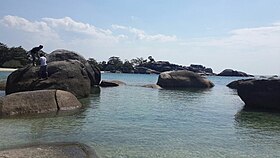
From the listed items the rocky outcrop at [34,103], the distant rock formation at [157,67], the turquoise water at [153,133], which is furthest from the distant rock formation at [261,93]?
the distant rock formation at [157,67]

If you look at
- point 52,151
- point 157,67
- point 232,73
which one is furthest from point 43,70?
point 232,73

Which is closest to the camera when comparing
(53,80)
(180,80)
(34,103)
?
(34,103)

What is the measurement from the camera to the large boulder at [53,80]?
2073 cm

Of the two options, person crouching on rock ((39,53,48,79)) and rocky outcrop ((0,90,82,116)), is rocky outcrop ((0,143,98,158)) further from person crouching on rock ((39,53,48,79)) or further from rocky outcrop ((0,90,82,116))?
person crouching on rock ((39,53,48,79))

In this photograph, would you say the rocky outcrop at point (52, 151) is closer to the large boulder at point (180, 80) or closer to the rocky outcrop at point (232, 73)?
the large boulder at point (180, 80)

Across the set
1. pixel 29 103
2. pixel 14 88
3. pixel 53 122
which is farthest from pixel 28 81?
pixel 53 122

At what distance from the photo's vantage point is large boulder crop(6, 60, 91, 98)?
2073 centimetres

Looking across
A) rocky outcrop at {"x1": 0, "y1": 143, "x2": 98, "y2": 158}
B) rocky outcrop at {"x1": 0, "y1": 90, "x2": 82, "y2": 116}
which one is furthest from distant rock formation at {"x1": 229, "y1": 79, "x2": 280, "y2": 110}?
rocky outcrop at {"x1": 0, "y1": 143, "x2": 98, "y2": 158}

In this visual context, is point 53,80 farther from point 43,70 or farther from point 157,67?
point 157,67

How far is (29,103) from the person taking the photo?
1530 centimetres

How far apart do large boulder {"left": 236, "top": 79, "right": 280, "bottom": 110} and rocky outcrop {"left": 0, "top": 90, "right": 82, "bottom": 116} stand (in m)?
11.4

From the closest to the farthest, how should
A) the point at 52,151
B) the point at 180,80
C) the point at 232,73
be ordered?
the point at 52,151 → the point at 180,80 → the point at 232,73

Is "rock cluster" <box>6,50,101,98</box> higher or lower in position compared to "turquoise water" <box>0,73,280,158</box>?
higher

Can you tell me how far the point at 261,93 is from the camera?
2052 centimetres
